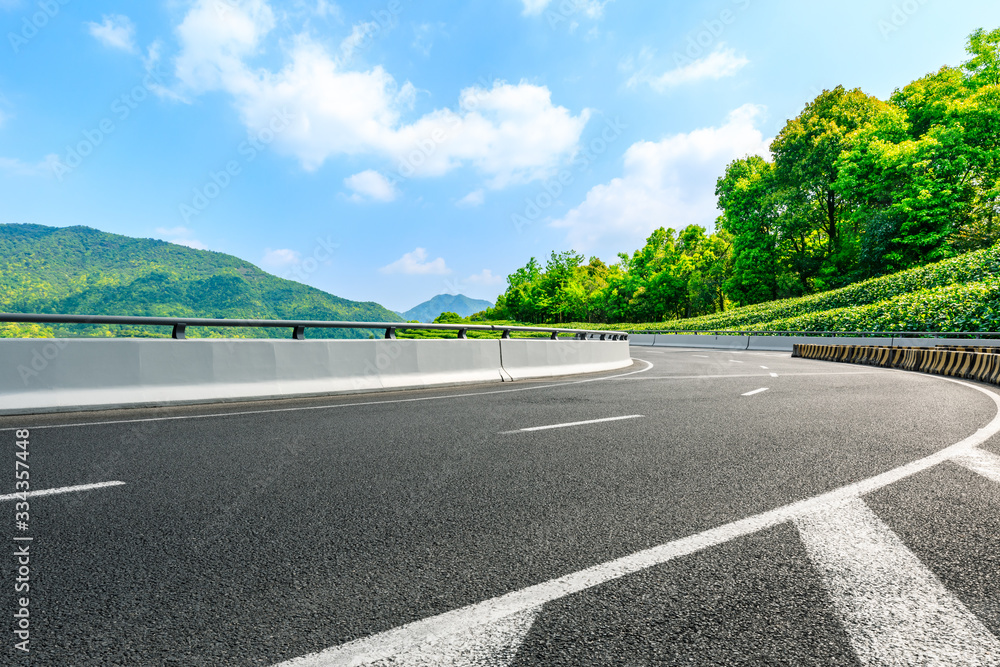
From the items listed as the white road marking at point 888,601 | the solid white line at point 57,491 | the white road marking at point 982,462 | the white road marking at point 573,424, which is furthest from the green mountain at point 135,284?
the white road marking at point 888,601

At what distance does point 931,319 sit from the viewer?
31.0 metres

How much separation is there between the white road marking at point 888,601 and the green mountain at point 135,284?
98046 mm

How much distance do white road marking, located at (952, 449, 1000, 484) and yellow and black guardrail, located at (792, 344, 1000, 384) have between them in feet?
36.3

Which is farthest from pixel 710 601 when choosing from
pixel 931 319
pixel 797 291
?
pixel 797 291

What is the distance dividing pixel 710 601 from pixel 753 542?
0.87 meters

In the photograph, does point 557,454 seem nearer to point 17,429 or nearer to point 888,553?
point 888,553

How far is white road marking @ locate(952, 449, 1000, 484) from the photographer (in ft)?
15.7

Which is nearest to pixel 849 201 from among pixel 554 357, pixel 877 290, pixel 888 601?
pixel 877 290

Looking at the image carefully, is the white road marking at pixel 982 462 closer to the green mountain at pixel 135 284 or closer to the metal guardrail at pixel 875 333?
the metal guardrail at pixel 875 333

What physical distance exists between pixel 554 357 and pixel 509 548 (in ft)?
41.4

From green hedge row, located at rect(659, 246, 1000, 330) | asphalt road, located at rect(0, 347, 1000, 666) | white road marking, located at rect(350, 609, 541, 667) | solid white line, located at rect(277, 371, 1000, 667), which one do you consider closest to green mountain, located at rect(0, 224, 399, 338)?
green hedge row, located at rect(659, 246, 1000, 330)

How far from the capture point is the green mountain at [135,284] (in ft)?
409

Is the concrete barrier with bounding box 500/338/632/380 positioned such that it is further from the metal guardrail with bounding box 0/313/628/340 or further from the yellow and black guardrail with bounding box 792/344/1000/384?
the yellow and black guardrail with bounding box 792/344/1000/384

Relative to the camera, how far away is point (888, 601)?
2457 millimetres
